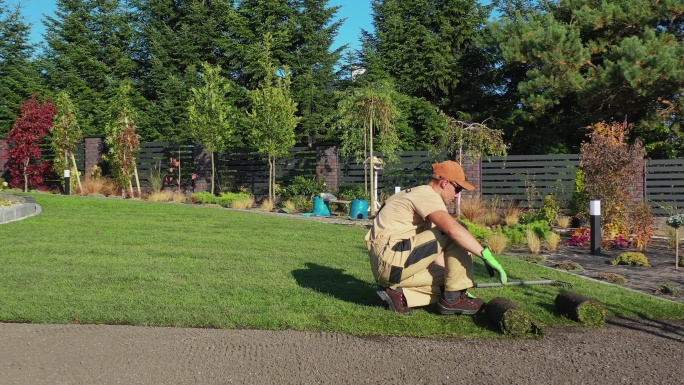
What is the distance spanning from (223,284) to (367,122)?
480 inches

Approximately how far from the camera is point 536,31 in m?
20.0

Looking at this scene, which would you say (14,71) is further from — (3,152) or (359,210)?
(359,210)

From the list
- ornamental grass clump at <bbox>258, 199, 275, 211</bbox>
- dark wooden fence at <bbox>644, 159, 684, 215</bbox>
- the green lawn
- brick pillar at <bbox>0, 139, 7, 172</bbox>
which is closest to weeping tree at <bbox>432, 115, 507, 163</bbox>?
dark wooden fence at <bbox>644, 159, 684, 215</bbox>

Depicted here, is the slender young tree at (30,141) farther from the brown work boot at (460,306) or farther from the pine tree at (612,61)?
the brown work boot at (460,306)

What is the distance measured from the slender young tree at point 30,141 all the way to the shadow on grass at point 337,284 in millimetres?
21173

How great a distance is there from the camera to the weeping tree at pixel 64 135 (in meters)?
24.0

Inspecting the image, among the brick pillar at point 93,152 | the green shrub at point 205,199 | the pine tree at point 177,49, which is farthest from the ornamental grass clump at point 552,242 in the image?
the pine tree at point 177,49

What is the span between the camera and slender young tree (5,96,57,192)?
25.8 m

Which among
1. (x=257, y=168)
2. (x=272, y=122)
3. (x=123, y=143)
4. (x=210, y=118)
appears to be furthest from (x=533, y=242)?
(x=123, y=143)

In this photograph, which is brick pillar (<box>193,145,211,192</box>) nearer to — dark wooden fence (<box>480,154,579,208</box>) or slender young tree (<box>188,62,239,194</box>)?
slender young tree (<box>188,62,239,194</box>)

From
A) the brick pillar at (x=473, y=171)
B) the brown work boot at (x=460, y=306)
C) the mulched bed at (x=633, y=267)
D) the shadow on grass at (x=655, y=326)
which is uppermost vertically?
the brick pillar at (x=473, y=171)

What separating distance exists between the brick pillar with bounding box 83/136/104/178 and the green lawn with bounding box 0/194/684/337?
13.3 metres

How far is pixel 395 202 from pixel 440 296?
3.20 ft

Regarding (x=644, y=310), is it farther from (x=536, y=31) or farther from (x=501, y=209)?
(x=536, y=31)
